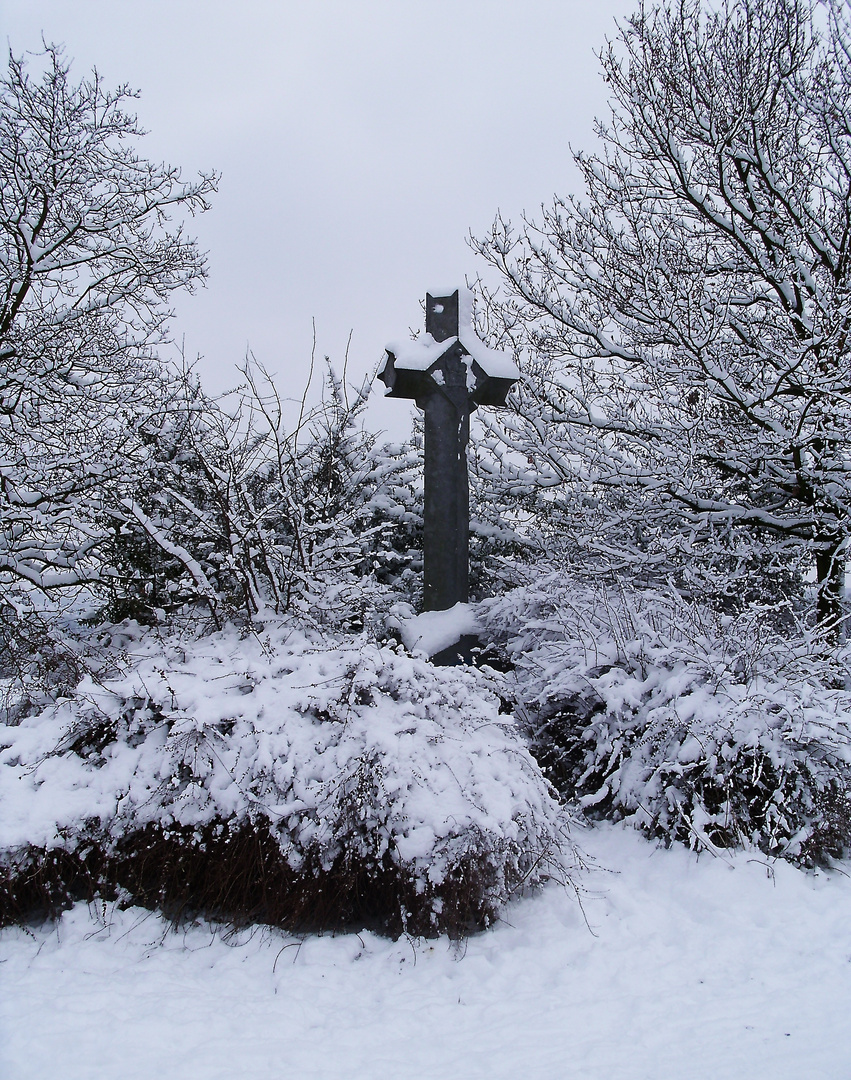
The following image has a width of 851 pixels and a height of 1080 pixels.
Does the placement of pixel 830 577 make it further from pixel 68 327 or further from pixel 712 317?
pixel 68 327

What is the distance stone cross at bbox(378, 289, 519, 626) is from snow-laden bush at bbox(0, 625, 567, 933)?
76.8 inches

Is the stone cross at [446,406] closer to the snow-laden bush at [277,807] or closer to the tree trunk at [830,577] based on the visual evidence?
the snow-laden bush at [277,807]

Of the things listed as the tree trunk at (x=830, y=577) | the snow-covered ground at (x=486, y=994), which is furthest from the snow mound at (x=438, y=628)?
the tree trunk at (x=830, y=577)

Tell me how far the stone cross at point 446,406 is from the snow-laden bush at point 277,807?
1.95 m

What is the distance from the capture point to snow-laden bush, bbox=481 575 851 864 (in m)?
Answer: 3.34

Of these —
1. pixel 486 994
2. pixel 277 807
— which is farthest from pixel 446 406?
pixel 486 994

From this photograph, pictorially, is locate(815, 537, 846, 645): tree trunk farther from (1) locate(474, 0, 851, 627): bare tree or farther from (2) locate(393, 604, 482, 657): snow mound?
(2) locate(393, 604, 482, 657): snow mound

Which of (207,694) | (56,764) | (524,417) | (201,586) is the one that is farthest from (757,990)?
(524,417)

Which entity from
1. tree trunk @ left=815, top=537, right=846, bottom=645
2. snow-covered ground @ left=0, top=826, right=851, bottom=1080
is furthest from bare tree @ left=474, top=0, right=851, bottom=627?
snow-covered ground @ left=0, top=826, right=851, bottom=1080

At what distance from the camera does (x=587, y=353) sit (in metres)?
7.40

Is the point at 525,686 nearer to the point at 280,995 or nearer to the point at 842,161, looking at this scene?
the point at 280,995

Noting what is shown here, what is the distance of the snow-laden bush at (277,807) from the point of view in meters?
2.78

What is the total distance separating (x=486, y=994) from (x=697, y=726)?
160 cm

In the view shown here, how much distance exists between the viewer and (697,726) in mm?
3436
